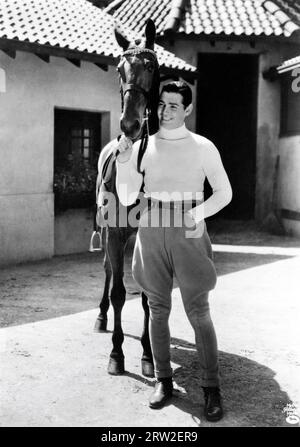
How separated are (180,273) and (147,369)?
3.52ft

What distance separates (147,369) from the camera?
407cm

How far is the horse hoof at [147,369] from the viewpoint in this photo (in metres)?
4.04

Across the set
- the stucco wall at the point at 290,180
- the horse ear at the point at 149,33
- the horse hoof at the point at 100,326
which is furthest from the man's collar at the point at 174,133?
the stucco wall at the point at 290,180

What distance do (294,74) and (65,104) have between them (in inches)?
199

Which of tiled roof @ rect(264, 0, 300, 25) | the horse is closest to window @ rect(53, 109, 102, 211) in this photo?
the horse

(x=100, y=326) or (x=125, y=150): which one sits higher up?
(x=125, y=150)

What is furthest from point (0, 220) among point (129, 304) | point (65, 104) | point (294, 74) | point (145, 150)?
point (294, 74)

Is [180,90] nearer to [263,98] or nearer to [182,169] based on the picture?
[182,169]

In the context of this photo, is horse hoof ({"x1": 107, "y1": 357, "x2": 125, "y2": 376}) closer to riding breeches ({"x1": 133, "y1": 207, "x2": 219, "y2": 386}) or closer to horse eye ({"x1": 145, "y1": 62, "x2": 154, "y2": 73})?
riding breeches ({"x1": 133, "y1": 207, "x2": 219, "y2": 386})

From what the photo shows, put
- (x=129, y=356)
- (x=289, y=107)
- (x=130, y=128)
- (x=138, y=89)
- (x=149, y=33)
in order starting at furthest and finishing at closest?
(x=289, y=107), (x=129, y=356), (x=149, y=33), (x=138, y=89), (x=130, y=128)

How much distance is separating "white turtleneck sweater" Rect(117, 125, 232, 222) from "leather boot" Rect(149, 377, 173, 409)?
1065 millimetres

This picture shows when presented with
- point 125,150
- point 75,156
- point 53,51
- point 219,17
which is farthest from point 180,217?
point 219,17

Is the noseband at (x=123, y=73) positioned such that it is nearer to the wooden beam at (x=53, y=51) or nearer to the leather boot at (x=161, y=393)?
the leather boot at (x=161, y=393)

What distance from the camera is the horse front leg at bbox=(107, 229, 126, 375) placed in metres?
4.08
